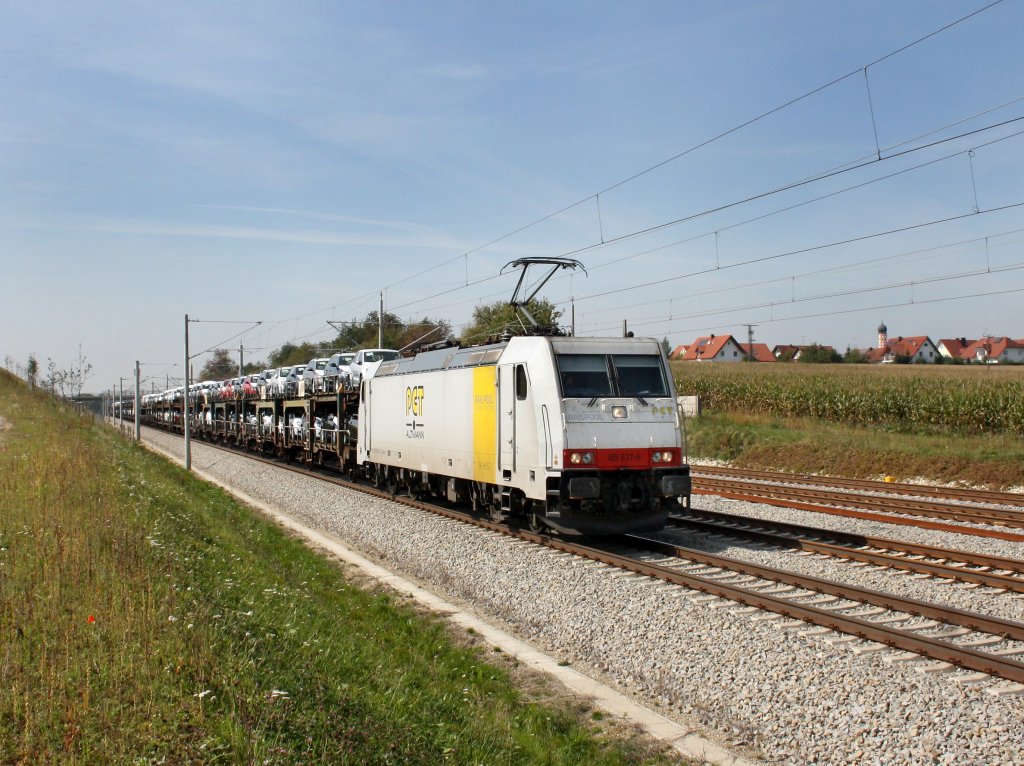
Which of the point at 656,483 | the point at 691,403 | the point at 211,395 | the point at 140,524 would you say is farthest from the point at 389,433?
the point at 211,395

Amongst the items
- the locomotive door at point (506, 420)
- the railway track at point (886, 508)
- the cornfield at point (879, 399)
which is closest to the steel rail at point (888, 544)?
the railway track at point (886, 508)

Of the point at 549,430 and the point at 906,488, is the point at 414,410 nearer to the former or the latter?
the point at 549,430

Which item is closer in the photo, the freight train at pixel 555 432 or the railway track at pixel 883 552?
the railway track at pixel 883 552

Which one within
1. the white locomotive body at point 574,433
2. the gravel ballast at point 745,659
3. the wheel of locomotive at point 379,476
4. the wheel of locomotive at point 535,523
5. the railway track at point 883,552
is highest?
the white locomotive body at point 574,433

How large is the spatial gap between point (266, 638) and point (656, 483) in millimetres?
7597

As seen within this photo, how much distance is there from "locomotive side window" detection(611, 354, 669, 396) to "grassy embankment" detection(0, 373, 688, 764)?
16.8 ft

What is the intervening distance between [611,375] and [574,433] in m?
1.29

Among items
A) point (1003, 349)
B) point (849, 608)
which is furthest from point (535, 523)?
point (1003, 349)

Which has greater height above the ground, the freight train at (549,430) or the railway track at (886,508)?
the freight train at (549,430)

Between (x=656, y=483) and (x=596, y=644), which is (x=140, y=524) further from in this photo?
(x=656, y=483)

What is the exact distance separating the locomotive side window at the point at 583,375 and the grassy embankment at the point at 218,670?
434 cm

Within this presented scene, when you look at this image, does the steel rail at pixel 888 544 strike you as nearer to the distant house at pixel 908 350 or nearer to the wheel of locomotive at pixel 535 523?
the wheel of locomotive at pixel 535 523

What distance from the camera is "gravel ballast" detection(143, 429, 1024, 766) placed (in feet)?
18.7

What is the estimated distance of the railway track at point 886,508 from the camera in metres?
14.3
